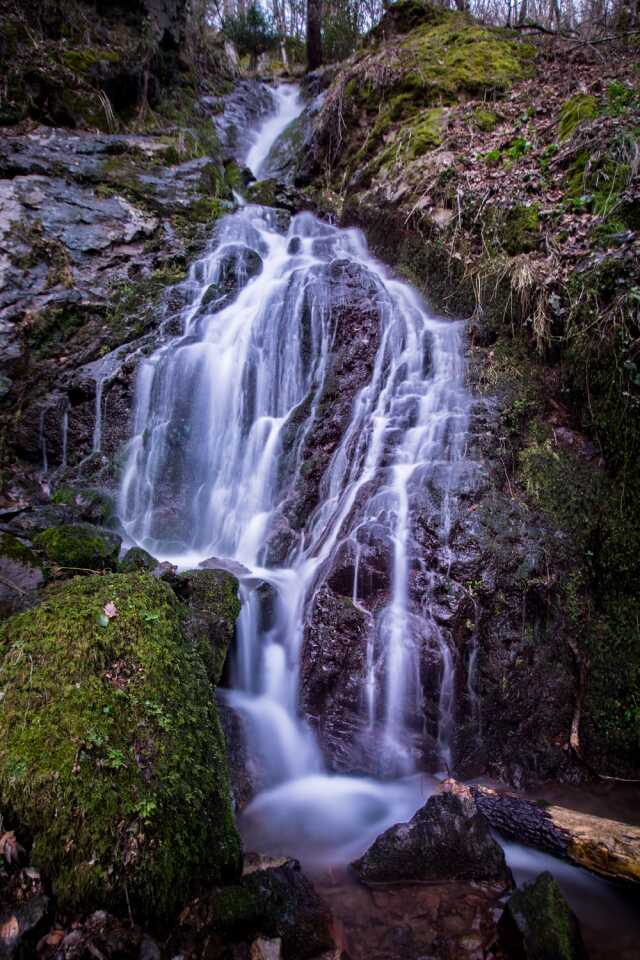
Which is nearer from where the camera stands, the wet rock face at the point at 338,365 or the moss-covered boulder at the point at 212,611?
the moss-covered boulder at the point at 212,611

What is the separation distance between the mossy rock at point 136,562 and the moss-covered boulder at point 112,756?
4.56 ft

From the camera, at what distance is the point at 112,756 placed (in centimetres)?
246

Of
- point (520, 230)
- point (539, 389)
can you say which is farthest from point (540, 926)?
point (520, 230)

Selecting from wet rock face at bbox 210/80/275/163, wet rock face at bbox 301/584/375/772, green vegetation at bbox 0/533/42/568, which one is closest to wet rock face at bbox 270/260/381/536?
wet rock face at bbox 301/584/375/772

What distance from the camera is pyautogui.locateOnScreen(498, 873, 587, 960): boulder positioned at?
98.2 inches

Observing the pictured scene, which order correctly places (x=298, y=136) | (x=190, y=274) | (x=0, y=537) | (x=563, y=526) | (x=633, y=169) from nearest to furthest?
(x=0, y=537)
(x=563, y=526)
(x=633, y=169)
(x=190, y=274)
(x=298, y=136)

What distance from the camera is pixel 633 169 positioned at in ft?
18.6

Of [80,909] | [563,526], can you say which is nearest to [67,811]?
[80,909]

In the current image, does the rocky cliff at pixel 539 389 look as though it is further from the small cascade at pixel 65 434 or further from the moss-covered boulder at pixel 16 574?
the small cascade at pixel 65 434

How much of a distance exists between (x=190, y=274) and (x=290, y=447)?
178 inches

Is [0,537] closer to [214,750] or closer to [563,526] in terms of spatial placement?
[214,750]

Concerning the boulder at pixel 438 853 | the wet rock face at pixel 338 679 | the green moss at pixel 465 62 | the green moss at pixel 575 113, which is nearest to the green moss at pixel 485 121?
the green moss at pixel 465 62

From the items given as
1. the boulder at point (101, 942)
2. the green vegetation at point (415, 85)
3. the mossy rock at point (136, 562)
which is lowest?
the boulder at point (101, 942)

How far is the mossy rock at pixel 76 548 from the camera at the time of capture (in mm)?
4266
